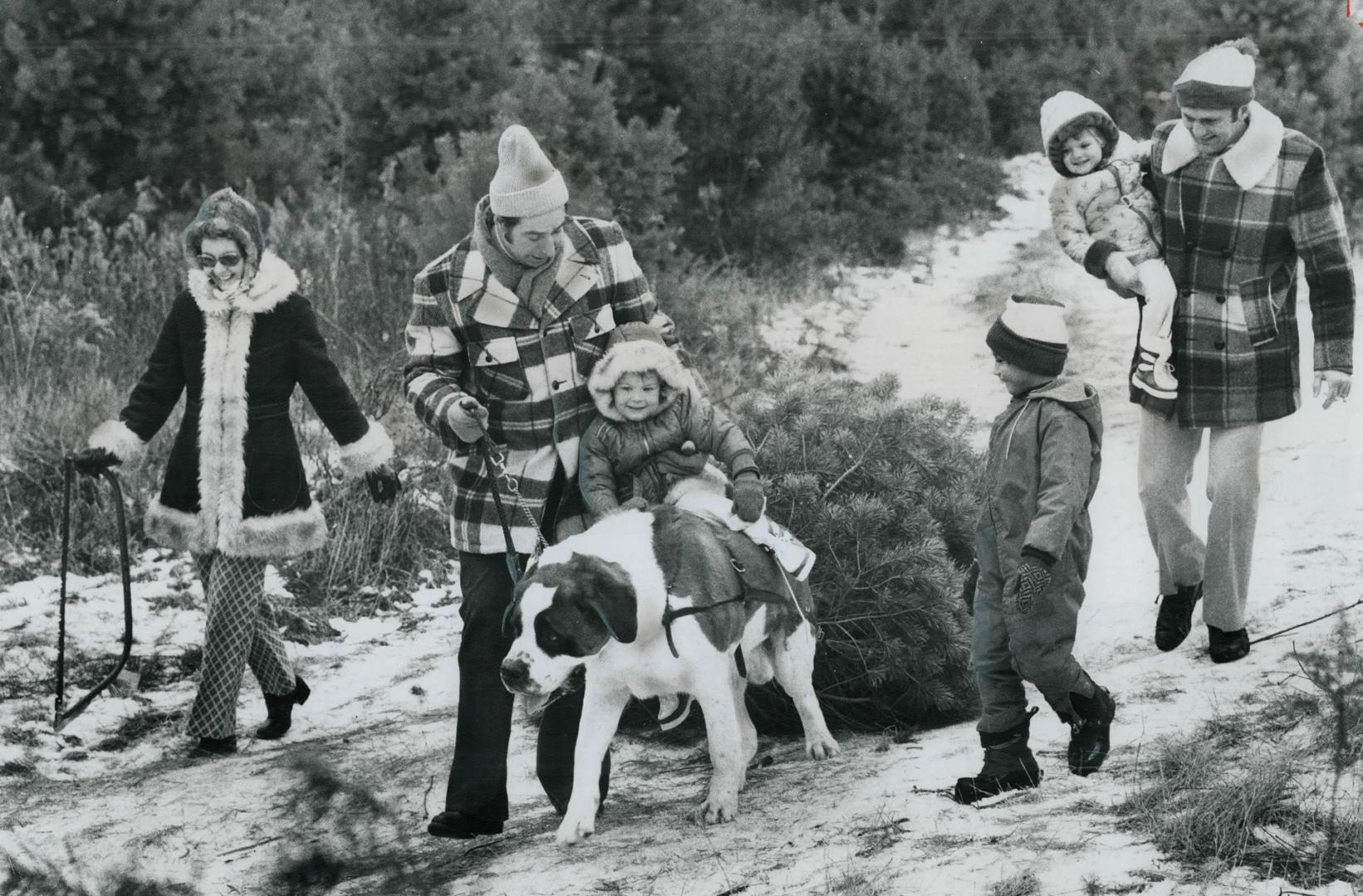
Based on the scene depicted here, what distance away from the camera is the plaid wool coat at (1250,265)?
5082 millimetres

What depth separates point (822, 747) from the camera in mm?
4957

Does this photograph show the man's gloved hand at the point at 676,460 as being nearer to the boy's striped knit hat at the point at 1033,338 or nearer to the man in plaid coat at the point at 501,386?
the man in plaid coat at the point at 501,386

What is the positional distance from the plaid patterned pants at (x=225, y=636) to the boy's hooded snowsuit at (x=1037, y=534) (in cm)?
268

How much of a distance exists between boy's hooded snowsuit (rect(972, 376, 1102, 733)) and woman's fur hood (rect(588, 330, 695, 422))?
2.95 ft

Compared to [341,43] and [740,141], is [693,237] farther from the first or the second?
[341,43]

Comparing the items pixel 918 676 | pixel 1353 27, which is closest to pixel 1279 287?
pixel 918 676

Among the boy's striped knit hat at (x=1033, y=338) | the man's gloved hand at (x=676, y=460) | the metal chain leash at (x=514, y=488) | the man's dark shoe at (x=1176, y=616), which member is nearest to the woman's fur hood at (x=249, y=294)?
the metal chain leash at (x=514, y=488)

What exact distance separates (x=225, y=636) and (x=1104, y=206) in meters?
3.40

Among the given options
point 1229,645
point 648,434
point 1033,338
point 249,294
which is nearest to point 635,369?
point 648,434

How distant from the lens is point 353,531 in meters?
7.62

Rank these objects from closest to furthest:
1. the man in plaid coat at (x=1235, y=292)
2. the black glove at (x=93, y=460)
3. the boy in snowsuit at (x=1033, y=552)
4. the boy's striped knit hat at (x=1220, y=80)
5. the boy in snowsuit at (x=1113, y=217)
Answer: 1. the boy in snowsuit at (x=1033, y=552)
2. the boy's striped knit hat at (x=1220, y=80)
3. the man in plaid coat at (x=1235, y=292)
4. the boy in snowsuit at (x=1113, y=217)
5. the black glove at (x=93, y=460)

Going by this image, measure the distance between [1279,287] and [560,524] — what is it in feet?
8.46

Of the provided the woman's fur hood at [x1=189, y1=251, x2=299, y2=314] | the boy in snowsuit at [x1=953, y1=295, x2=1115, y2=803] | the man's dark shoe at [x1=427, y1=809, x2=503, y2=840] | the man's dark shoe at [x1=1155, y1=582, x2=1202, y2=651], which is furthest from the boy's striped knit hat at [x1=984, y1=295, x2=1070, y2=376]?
the woman's fur hood at [x1=189, y1=251, x2=299, y2=314]

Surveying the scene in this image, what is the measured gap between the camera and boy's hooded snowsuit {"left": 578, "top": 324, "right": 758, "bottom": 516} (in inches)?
174
